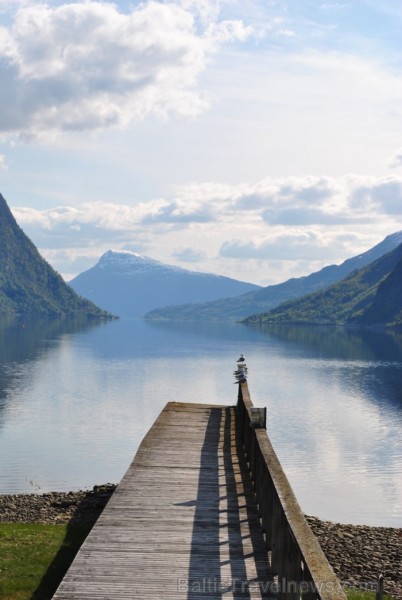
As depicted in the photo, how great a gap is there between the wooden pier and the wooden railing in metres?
0.03

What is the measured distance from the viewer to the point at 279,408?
78.3m

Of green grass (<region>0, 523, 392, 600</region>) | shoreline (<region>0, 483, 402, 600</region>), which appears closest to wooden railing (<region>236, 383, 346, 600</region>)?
green grass (<region>0, 523, 392, 600</region>)

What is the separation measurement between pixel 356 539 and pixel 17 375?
83.0m

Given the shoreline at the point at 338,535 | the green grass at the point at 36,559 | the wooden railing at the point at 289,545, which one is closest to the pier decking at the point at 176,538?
the wooden railing at the point at 289,545

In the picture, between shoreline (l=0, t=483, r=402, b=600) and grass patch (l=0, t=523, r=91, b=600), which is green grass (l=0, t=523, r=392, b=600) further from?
shoreline (l=0, t=483, r=402, b=600)

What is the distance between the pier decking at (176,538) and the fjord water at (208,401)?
704 inches

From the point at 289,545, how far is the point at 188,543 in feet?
12.9

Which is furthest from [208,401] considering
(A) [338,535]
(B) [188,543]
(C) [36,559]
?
(B) [188,543]

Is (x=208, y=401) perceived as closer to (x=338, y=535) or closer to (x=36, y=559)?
(x=338, y=535)

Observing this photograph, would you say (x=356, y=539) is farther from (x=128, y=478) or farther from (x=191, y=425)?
(x=128, y=478)

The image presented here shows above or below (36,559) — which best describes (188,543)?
above

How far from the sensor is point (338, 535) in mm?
28500

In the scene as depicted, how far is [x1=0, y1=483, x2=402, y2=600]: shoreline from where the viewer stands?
2247cm

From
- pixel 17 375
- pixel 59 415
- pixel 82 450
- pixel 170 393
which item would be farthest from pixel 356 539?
pixel 17 375
